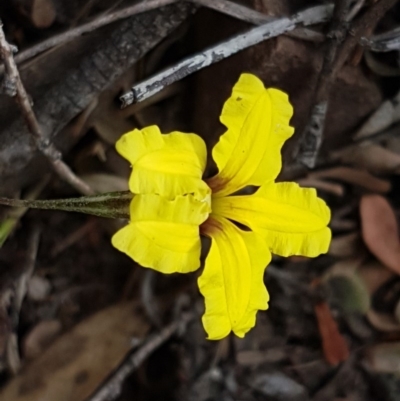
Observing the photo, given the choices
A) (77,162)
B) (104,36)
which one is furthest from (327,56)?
(77,162)

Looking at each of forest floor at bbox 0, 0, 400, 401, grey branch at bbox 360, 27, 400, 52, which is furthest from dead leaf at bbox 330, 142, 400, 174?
grey branch at bbox 360, 27, 400, 52

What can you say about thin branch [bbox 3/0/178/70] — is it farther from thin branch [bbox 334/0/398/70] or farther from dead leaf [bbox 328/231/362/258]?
dead leaf [bbox 328/231/362/258]

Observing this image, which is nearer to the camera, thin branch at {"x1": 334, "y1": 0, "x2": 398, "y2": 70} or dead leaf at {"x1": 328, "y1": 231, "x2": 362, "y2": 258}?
thin branch at {"x1": 334, "y1": 0, "x2": 398, "y2": 70}

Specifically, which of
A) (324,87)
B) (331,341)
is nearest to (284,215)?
(324,87)

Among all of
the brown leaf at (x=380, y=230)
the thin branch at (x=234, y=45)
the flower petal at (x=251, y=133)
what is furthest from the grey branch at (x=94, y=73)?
the brown leaf at (x=380, y=230)

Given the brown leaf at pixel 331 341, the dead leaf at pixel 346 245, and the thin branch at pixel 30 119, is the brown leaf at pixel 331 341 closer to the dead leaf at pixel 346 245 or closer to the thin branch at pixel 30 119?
the dead leaf at pixel 346 245

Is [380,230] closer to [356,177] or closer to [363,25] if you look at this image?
[356,177]

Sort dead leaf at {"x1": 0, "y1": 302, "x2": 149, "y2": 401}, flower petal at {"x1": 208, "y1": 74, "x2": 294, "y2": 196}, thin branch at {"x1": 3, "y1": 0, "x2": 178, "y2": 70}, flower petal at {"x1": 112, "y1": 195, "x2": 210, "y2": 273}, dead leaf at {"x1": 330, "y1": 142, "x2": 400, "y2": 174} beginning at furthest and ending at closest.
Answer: dead leaf at {"x1": 330, "y1": 142, "x2": 400, "y2": 174}
dead leaf at {"x1": 0, "y1": 302, "x2": 149, "y2": 401}
thin branch at {"x1": 3, "y1": 0, "x2": 178, "y2": 70}
flower petal at {"x1": 208, "y1": 74, "x2": 294, "y2": 196}
flower petal at {"x1": 112, "y1": 195, "x2": 210, "y2": 273}
